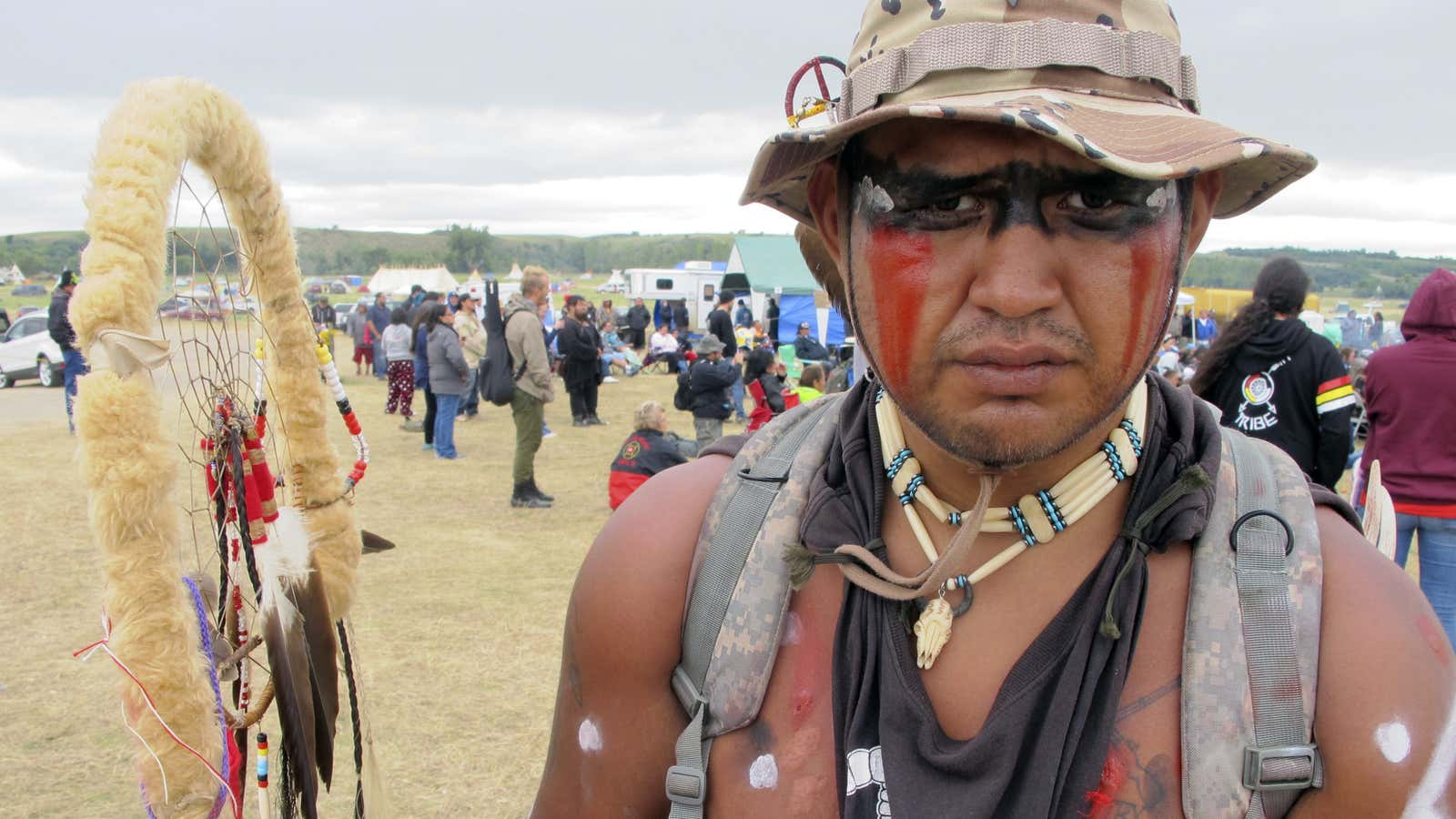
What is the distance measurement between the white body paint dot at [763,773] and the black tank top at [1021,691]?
96mm

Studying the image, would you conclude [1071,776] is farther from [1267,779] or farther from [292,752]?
[292,752]

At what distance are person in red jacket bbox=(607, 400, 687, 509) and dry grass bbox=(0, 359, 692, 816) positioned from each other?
866 millimetres

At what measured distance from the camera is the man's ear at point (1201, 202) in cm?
148

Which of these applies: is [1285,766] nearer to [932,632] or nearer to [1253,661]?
[1253,661]

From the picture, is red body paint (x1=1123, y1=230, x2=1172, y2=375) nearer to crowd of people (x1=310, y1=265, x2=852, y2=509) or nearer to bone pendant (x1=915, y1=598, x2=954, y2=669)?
bone pendant (x1=915, y1=598, x2=954, y2=669)

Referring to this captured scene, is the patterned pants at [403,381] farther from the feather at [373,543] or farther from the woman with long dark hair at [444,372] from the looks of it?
the feather at [373,543]

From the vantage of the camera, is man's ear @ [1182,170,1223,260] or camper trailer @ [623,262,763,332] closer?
man's ear @ [1182,170,1223,260]

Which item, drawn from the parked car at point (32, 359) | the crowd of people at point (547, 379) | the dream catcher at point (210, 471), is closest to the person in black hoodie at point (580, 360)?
the crowd of people at point (547, 379)

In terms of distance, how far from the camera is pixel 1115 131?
4.02 ft

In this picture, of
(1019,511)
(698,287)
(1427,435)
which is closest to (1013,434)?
(1019,511)

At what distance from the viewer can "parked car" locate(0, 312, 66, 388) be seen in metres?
19.3

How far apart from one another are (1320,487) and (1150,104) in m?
0.59

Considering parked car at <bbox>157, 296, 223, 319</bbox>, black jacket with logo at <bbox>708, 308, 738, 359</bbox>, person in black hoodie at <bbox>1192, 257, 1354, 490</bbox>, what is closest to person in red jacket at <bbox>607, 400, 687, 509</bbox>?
person in black hoodie at <bbox>1192, 257, 1354, 490</bbox>

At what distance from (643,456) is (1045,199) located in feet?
19.3
